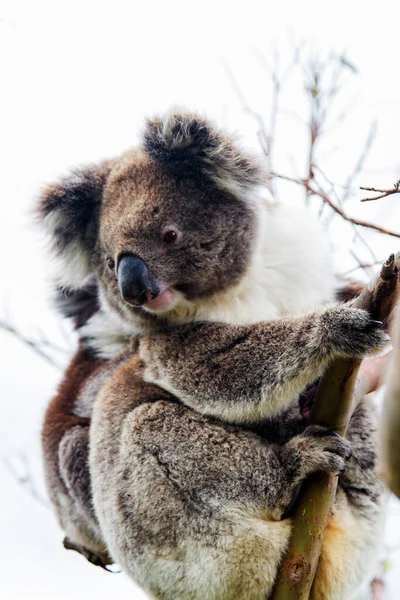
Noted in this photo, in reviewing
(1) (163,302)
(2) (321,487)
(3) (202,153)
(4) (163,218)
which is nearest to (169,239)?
(4) (163,218)

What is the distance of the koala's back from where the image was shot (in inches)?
112

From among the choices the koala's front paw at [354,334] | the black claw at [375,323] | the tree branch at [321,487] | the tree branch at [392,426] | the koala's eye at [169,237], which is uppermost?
the tree branch at [392,426]

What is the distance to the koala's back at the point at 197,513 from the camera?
285 centimetres

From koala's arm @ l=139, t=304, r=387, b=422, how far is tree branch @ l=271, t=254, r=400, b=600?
4.0 inches

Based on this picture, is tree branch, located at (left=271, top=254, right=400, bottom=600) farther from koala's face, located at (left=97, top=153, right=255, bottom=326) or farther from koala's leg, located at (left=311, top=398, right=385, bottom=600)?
koala's face, located at (left=97, top=153, right=255, bottom=326)

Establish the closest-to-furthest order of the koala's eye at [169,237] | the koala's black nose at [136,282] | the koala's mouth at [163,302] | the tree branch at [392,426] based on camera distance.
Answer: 1. the tree branch at [392,426]
2. the koala's black nose at [136,282]
3. the koala's mouth at [163,302]
4. the koala's eye at [169,237]

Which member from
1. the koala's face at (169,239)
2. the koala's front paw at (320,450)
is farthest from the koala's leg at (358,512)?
the koala's face at (169,239)

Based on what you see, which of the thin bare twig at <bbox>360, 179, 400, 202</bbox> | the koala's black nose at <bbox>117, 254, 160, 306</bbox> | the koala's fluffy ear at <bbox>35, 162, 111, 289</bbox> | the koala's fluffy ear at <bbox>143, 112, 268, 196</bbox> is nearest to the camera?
the thin bare twig at <bbox>360, 179, 400, 202</bbox>

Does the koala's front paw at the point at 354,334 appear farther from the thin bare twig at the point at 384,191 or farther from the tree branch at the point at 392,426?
the tree branch at the point at 392,426

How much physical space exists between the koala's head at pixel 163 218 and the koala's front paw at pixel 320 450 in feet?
3.44

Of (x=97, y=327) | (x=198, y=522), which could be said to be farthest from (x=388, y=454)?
(x=97, y=327)

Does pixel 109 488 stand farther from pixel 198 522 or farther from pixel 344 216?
pixel 344 216

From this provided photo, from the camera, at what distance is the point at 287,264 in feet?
12.6

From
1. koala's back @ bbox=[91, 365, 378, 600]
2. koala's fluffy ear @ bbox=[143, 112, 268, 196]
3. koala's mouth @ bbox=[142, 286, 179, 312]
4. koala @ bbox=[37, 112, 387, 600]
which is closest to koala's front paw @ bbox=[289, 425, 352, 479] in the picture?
koala @ bbox=[37, 112, 387, 600]
